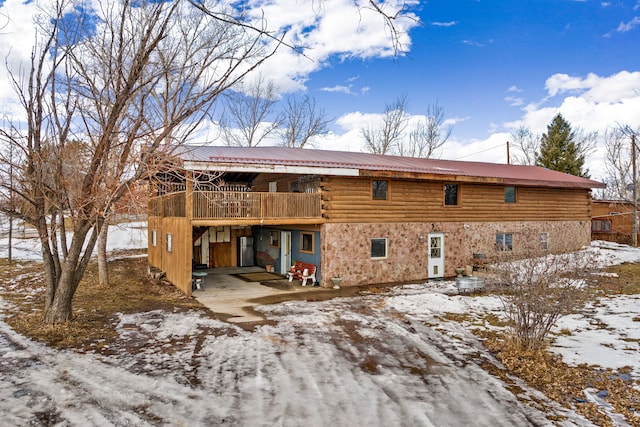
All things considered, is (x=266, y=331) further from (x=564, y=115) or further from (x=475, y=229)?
(x=564, y=115)

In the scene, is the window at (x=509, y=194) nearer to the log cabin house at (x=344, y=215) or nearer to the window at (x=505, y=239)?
the log cabin house at (x=344, y=215)

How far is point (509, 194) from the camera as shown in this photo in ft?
61.5

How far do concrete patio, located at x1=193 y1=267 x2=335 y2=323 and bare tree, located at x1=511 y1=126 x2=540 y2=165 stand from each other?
36.2 metres

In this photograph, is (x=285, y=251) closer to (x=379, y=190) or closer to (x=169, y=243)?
(x=169, y=243)

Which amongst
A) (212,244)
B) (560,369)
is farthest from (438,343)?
(212,244)

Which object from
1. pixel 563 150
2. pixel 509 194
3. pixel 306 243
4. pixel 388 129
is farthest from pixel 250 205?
pixel 563 150

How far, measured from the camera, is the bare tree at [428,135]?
3584 centimetres

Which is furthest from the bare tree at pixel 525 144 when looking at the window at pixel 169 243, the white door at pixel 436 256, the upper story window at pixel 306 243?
the window at pixel 169 243

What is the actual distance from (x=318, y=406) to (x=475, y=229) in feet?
46.6

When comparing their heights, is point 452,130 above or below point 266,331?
above

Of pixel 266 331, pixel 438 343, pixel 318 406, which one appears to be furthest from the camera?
pixel 266 331

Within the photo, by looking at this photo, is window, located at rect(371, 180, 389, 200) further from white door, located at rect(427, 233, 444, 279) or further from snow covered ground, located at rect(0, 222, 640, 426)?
snow covered ground, located at rect(0, 222, 640, 426)

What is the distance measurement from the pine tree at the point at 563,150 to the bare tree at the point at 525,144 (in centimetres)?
603

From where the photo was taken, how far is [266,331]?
28.6 ft
